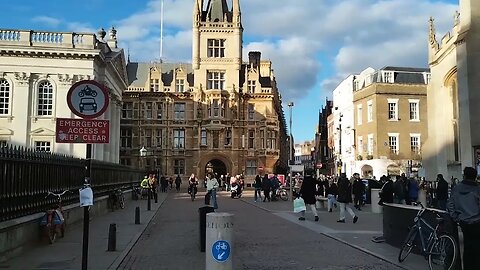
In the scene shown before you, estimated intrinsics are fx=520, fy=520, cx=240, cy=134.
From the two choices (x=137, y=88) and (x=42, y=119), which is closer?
(x=42, y=119)

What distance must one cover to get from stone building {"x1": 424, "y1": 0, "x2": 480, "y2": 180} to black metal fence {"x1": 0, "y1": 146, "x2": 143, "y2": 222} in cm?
1837

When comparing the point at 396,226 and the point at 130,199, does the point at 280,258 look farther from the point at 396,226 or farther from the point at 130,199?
the point at 130,199

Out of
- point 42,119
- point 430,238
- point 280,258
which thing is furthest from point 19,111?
point 430,238

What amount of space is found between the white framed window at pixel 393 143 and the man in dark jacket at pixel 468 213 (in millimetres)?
48443

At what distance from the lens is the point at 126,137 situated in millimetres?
74812

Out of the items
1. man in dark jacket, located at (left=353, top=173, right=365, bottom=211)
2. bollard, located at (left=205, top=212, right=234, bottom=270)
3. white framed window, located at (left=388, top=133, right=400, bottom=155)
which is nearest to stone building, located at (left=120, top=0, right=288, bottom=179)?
white framed window, located at (left=388, top=133, right=400, bottom=155)

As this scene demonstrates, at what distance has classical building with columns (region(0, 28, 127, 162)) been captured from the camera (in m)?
44.6

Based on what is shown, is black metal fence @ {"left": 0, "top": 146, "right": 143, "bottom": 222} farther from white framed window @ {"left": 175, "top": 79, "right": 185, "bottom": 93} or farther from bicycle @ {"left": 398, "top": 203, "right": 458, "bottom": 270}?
white framed window @ {"left": 175, "top": 79, "right": 185, "bottom": 93}

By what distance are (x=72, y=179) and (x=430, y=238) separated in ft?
42.1

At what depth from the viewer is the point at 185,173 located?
72.8 meters

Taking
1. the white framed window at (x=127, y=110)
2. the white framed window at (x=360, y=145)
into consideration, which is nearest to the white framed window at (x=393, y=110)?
the white framed window at (x=360, y=145)

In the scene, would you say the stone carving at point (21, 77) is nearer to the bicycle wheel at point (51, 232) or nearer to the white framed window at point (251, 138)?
the bicycle wheel at point (51, 232)

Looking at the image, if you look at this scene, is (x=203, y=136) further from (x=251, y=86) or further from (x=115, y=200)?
(x=115, y=200)

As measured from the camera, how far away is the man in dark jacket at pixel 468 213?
8.32 m
